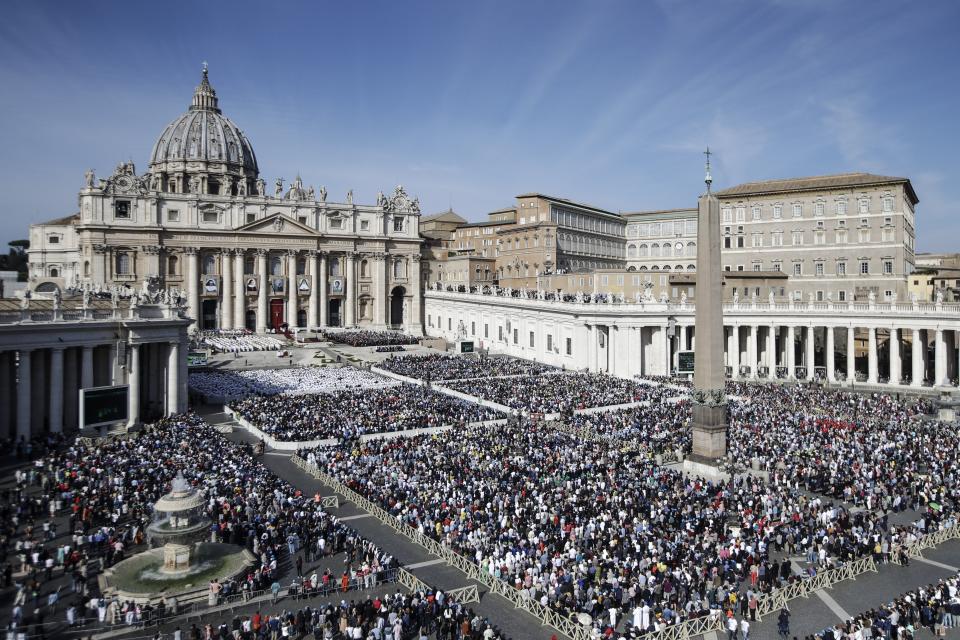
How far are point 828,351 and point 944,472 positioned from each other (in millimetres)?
30602

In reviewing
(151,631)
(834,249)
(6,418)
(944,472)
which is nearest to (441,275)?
(834,249)

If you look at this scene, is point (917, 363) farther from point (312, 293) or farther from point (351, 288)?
point (312, 293)

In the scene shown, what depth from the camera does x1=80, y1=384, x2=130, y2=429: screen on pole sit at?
3353 centimetres

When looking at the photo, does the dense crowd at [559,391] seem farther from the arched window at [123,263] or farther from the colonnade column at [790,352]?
the arched window at [123,263]

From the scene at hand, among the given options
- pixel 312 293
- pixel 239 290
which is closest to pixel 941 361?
pixel 312 293

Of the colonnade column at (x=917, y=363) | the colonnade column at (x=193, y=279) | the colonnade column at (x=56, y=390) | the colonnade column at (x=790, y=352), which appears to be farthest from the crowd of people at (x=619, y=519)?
the colonnade column at (x=193, y=279)

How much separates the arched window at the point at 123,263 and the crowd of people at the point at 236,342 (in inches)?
451

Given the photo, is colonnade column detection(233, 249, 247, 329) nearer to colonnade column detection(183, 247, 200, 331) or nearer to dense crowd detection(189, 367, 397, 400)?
colonnade column detection(183, 247, 200, 331)

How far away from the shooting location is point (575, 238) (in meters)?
86.3

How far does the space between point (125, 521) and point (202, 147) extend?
96895 mm

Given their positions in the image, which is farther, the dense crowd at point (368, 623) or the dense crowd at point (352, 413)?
the dense crowd at point (352, 413)

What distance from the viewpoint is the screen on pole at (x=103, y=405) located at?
33.5 m

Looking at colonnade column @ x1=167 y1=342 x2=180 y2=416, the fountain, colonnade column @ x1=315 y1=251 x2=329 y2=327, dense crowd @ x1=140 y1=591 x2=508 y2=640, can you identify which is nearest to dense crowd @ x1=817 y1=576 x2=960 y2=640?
dense crowd @ x1=140 y1=591 x2=508 y2=640

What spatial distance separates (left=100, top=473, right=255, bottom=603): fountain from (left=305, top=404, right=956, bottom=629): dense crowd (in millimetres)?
5745
